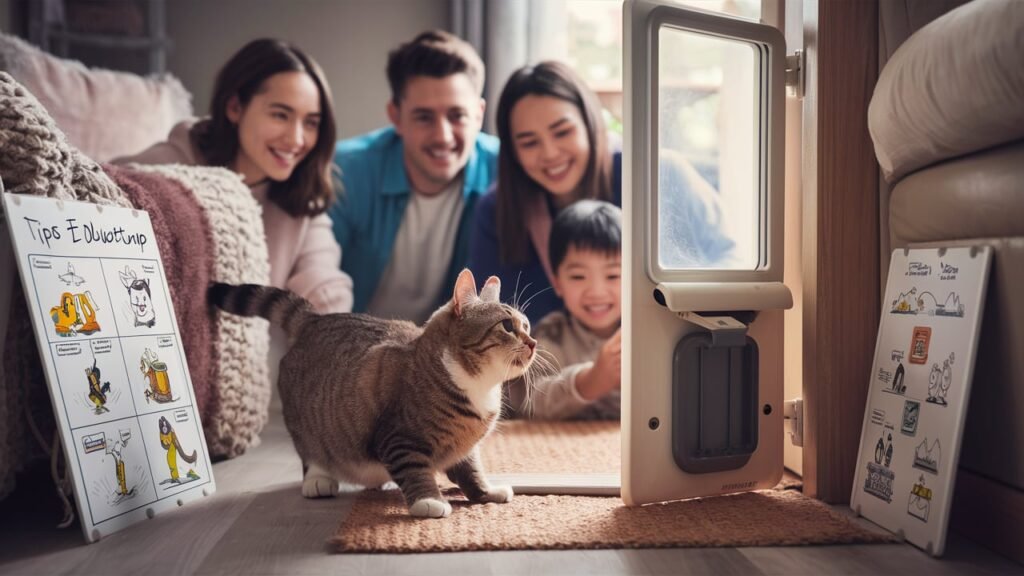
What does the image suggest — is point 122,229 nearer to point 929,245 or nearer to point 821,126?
point 821,126

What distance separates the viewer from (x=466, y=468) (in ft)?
4.46

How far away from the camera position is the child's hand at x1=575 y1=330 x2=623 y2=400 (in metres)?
2.13

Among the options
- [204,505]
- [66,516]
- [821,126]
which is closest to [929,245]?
[821,126]

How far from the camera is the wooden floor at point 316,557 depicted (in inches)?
39.8

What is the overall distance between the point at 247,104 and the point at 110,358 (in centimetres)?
126

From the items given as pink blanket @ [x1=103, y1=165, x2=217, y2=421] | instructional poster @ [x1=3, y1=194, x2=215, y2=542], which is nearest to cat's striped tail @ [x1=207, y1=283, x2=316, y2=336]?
pink blanket @ [x1=103, y1=165, x2=217, y2=421]

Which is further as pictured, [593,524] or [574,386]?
[574,386]

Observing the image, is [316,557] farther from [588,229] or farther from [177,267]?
[588,229]

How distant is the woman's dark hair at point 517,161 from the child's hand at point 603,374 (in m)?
0.38

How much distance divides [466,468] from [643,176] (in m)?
0.56

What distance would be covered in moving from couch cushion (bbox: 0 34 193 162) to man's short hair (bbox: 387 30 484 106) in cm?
66

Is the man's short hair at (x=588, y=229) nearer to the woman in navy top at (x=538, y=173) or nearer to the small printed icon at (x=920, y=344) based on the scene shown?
the woman in navy top at (x=538, y=173)

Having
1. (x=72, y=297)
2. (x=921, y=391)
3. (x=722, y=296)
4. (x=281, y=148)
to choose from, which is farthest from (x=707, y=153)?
(x=281, y=148)

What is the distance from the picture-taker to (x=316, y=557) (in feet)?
3.50
